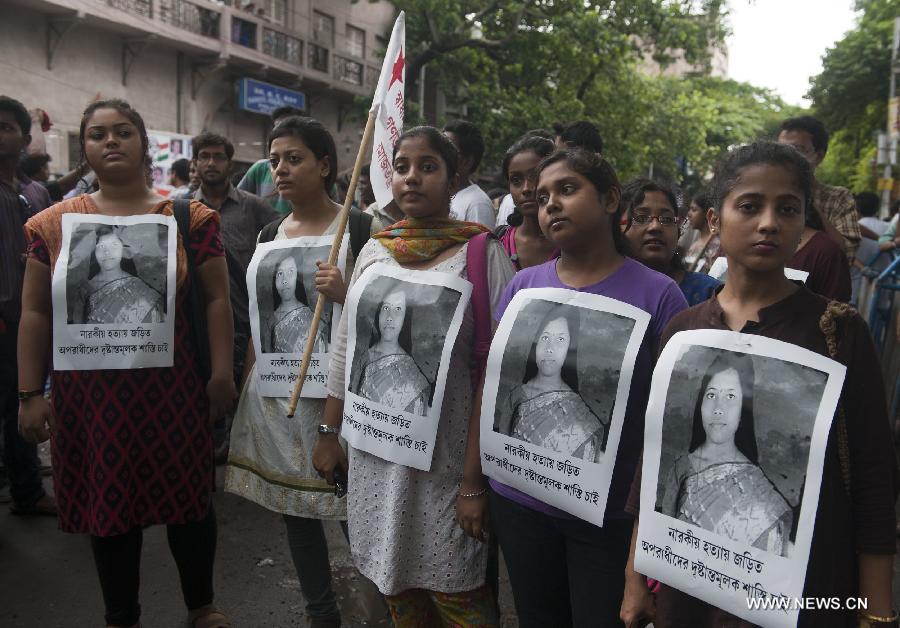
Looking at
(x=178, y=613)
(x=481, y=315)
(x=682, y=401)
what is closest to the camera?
(x=682, y=401)

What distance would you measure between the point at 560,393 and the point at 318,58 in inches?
842

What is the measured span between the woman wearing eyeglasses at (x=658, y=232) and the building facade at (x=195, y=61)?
11.1 m

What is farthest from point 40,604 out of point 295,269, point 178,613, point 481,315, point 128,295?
point 481,315

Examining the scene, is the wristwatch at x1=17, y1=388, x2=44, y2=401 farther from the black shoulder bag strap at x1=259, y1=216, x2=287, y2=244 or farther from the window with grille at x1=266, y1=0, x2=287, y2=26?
the window with grille at x1=266, y1=0, x2=287, y2=26

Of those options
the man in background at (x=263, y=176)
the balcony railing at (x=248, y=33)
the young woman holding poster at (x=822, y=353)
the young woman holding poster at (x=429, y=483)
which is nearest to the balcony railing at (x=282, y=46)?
the balcony railing at (x=248, y=33)

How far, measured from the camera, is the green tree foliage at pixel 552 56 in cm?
1534

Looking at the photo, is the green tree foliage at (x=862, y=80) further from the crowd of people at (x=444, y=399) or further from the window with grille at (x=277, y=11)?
the crowd of people at (x=444, y=399)

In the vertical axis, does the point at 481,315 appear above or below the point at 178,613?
above

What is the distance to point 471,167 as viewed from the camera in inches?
174

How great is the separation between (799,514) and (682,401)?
0.31 meters

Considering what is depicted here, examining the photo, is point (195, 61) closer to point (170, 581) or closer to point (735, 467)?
point (170, 581)

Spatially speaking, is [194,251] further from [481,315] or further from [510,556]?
[510,556]

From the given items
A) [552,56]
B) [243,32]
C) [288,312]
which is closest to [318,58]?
[243,32]

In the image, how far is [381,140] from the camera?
2.75m
